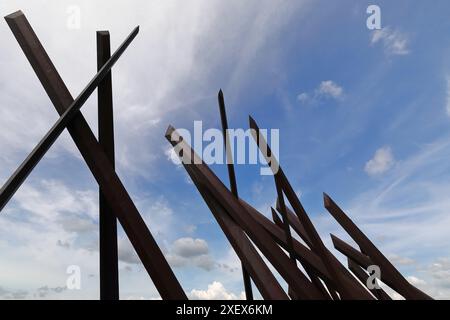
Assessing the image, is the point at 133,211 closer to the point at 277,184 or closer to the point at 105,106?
the point at 105,106

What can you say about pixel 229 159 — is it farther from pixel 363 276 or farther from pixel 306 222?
pixel 363 276

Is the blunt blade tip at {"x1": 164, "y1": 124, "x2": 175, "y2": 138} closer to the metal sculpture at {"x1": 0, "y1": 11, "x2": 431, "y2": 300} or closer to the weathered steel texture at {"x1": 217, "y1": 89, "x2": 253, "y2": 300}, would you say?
the metal sculpture at {"x1": 0, "y1": 11, "x2": 431, "y2": 300}

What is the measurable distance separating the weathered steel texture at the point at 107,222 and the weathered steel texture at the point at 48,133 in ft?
0.76

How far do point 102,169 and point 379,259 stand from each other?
489 cm

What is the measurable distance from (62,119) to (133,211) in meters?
1.34

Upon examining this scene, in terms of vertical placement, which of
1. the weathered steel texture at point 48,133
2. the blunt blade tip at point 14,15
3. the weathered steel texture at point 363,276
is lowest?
the weathered steel texture at point 363,276

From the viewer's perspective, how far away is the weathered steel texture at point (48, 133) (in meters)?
3.69

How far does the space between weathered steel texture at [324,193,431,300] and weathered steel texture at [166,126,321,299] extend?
216 cm

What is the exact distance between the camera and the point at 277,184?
5.57 m

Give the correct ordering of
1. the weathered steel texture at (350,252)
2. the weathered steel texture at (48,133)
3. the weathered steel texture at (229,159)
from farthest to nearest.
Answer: the weathered steel texture at (350,252) → the weathered steel texture at (229,159) → the weathered steel texture at (48,133)

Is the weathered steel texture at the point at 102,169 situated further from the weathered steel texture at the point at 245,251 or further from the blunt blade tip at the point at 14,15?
the weathered steel texture at the point at 245,251

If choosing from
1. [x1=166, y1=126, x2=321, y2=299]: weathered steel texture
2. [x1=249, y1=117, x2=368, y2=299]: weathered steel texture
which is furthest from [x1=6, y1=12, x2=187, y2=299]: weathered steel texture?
[x1=249, y1=117, x2=368, y2=299]: weathered steel texture

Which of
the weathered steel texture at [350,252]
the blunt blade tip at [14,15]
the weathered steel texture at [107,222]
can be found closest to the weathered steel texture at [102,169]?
the blunt blade tip at [14,15]
